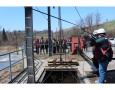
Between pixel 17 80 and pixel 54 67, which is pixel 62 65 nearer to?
pixel 54 67

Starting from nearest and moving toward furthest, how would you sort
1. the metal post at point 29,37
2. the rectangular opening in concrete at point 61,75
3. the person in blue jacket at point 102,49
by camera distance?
1. the person in blue jacket at point 102,49
2. the metal post at point 29,37
3. the rectangular opening in concrete at point 61,75

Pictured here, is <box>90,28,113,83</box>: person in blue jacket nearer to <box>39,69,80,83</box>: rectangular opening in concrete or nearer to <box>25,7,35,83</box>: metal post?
<box>25,7,35,83</box>: metal post

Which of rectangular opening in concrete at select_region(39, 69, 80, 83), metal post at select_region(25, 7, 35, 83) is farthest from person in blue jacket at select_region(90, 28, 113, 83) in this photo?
rectangular opening in concrete at select_region(39, 69, 80, 83)

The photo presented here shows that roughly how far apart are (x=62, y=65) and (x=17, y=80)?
14.4ft

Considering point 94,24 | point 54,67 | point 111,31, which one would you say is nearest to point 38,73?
point 54,67

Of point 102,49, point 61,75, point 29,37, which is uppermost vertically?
point 29,37

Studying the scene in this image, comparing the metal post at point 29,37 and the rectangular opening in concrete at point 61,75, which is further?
the rectangular opening in concrete at point 61,75

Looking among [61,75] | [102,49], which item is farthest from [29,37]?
[61,75]

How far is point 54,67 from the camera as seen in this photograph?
46.6ft

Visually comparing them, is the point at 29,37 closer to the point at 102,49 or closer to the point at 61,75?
the point at 102,49

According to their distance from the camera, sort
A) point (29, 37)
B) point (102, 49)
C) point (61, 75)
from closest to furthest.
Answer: point (102, 49) → point (29, 37) → point (61, 75)

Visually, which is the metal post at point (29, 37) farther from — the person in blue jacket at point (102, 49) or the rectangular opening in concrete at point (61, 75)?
the rectangular opening in concrete at point (61, 75)

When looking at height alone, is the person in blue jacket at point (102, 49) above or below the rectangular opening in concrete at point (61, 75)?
above

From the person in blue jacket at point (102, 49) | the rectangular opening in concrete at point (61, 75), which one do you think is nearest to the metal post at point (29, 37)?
the person in blue jacket at point (102, 49)
